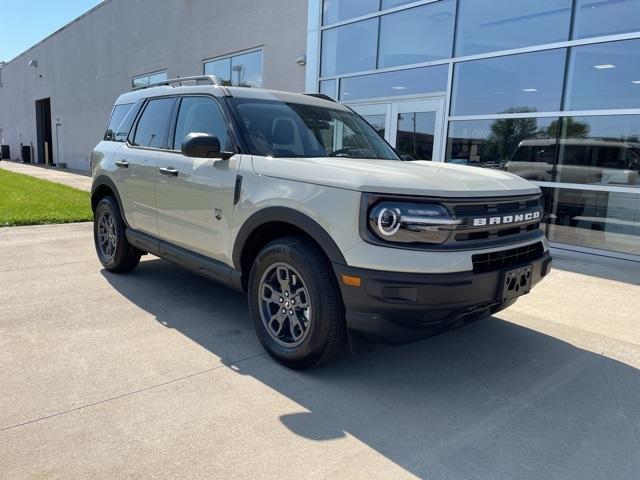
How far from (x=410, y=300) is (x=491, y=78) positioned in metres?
7.17

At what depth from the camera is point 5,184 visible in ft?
50.0

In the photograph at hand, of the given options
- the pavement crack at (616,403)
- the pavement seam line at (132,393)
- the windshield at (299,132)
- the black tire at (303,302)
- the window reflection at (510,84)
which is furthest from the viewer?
the window reflection at (510,84)

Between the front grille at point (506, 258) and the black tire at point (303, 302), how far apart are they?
33.0 inches

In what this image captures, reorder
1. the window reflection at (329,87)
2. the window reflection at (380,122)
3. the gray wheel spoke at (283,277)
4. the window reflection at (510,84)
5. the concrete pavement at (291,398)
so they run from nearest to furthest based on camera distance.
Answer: the concrete pavement at (291,398) < the gray wheel spoke at (283,277) < the window reflection at (510,84) < the window reflection at (380,122) < the window reflection at (329,87)

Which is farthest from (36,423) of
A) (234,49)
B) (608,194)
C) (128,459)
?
(234,49)

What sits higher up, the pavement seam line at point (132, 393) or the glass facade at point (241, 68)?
the glass facade at point (241, 68)

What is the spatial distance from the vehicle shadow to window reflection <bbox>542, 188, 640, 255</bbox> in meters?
4.40

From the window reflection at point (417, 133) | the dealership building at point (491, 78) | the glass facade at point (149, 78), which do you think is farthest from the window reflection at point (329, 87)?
the glass facade at point (149, 78)

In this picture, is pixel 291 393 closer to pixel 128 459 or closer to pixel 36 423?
pixel 128 459

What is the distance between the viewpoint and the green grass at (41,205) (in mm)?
8922

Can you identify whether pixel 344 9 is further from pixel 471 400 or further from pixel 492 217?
pixel 471 400

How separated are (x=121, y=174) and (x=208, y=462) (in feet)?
11.7

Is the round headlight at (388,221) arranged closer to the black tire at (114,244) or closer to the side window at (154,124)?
the side window at (154,124)

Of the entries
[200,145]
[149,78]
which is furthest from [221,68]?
[200,145]
